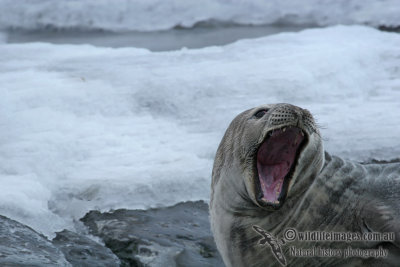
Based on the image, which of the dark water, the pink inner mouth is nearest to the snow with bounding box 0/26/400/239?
the dark water

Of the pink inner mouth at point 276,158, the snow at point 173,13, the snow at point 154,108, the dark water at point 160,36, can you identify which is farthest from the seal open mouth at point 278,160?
the snow at point 173,13

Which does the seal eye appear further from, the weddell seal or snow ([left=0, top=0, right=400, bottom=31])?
snow ([left=0, top=0, right=400, bottom=31])

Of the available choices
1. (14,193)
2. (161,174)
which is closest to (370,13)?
(161,174)

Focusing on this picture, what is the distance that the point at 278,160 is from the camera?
339 cm

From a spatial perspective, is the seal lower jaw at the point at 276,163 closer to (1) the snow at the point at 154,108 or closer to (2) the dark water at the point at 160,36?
(1) the snow at the point at 154,108

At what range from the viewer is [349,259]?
3203 mm

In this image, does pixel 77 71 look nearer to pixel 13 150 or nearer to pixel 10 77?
pixel 10 77

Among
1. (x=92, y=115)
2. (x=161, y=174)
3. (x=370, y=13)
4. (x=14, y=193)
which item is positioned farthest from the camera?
(x=370, y=13)

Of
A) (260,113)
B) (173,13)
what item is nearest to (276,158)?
(260,113)

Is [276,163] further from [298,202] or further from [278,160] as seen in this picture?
→ [298,202]

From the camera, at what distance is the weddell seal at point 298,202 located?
3.15m

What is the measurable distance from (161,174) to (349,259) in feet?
6.44

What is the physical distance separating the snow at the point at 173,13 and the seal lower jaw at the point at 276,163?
686 centimetres

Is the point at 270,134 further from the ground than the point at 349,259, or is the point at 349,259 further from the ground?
the point at 270,134
